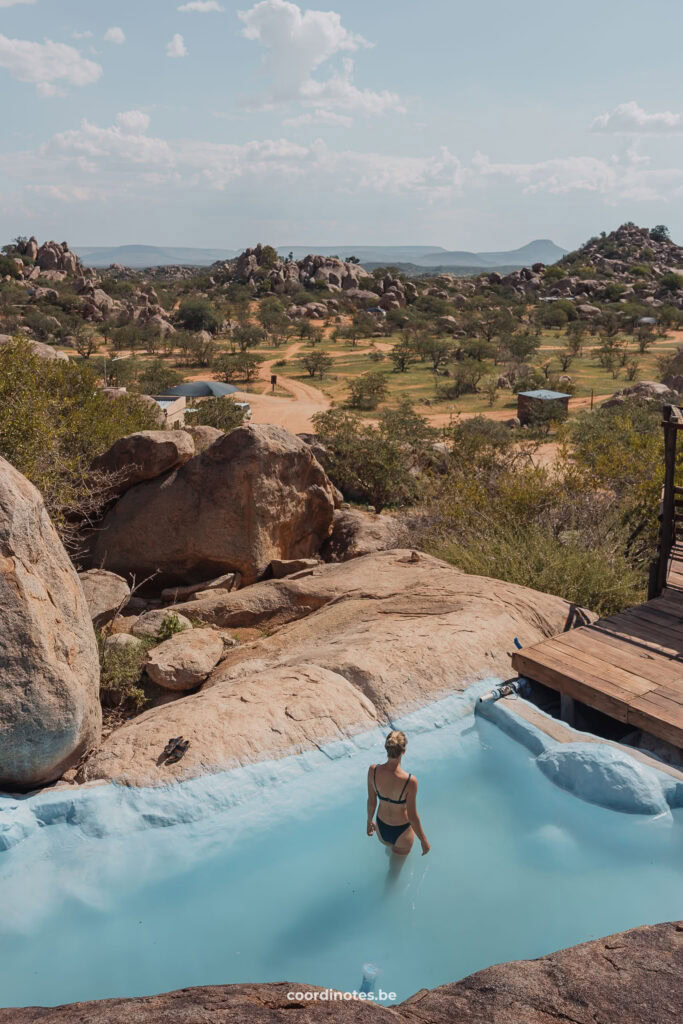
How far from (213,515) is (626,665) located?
6.04 m

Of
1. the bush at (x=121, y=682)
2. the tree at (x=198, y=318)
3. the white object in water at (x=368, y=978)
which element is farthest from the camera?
the tree at (x=198, y=318)

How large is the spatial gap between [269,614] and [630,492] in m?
5.66

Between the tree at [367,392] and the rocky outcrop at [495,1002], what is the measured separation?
24866 mm

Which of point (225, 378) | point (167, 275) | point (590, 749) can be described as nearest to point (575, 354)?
point (225, 378)

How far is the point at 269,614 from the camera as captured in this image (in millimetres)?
9352

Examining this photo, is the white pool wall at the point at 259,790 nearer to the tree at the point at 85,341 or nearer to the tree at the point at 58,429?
the tree at the point at 58,429

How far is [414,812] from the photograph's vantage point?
488cm

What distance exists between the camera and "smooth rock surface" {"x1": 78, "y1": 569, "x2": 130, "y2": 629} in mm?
8773

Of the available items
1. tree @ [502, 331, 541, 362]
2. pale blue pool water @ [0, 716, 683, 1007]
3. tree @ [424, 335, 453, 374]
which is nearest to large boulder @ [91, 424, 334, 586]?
Result: pale blue pool water @ [0, 716, 683, 1007]

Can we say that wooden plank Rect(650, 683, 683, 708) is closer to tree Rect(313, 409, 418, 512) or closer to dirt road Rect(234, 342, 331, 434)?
tree Rect(313, 409, 418, 512)

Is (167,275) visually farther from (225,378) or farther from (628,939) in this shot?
(628,939)

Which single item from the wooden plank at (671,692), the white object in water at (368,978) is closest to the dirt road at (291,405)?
the wooden plank at (671,692)

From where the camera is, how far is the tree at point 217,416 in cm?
1964

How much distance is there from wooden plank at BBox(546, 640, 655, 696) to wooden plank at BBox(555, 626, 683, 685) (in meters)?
0.04
